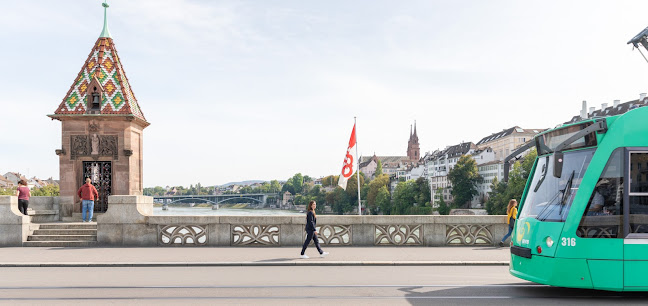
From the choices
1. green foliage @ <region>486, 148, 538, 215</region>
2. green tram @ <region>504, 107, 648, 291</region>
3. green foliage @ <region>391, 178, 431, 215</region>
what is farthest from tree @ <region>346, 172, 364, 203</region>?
green tram @ <region>504, 107, 648, 291</region>

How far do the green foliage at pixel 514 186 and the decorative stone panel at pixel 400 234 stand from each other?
66.7 meters

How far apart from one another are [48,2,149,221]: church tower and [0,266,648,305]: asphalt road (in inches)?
272

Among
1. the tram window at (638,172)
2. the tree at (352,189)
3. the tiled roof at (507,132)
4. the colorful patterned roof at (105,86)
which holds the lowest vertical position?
the tree at (352,189)

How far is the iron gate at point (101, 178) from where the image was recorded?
19156 mm

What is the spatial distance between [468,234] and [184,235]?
7798mm

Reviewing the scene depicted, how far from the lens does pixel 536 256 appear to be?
8.52m

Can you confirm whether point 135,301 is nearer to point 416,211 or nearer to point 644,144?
point 644,144

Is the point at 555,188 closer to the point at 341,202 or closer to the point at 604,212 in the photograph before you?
the point at 604,212

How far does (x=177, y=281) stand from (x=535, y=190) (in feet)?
20.4

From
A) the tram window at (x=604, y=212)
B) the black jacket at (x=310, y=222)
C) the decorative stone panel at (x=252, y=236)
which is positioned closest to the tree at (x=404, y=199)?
the decorative stone panel at (x=252, y=236)

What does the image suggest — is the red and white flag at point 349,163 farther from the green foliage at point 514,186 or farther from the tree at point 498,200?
the tree at point 498,200

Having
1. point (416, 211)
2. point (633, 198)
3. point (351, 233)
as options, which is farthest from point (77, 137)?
point (416, 211)

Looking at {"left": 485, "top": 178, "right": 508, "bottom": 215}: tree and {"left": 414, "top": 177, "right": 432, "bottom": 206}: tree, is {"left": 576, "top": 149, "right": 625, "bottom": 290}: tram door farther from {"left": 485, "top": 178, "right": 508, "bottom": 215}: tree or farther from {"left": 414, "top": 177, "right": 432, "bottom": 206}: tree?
{"left": 414, "top": 177, "right": 432, "bottom": 206}: tree

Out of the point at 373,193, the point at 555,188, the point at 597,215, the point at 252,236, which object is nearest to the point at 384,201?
Result: the point at 373,193
